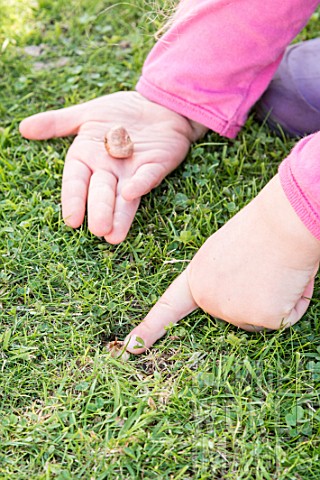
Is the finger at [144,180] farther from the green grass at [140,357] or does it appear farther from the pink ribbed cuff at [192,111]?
the pink ribbed cuff at [192,111]

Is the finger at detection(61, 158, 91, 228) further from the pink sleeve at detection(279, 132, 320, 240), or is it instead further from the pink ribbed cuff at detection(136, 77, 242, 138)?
the pink sleeve at detection(279, 132, 320, 240)

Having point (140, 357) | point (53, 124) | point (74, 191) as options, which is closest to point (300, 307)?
point (140, 357)

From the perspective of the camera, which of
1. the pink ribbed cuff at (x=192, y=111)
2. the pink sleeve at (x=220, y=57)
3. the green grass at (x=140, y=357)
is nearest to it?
the green grass at (x=140, y=357)

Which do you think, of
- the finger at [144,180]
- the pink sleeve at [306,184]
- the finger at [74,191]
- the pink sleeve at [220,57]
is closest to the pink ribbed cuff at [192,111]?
the pink sleeve at [220,57]

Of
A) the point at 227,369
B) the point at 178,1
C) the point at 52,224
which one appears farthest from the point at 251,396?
the point at 178,1

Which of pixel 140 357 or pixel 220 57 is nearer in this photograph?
pixel 140 357

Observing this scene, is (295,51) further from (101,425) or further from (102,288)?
(101,425)

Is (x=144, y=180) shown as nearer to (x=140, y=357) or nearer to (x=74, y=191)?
(x=74, y=191)
